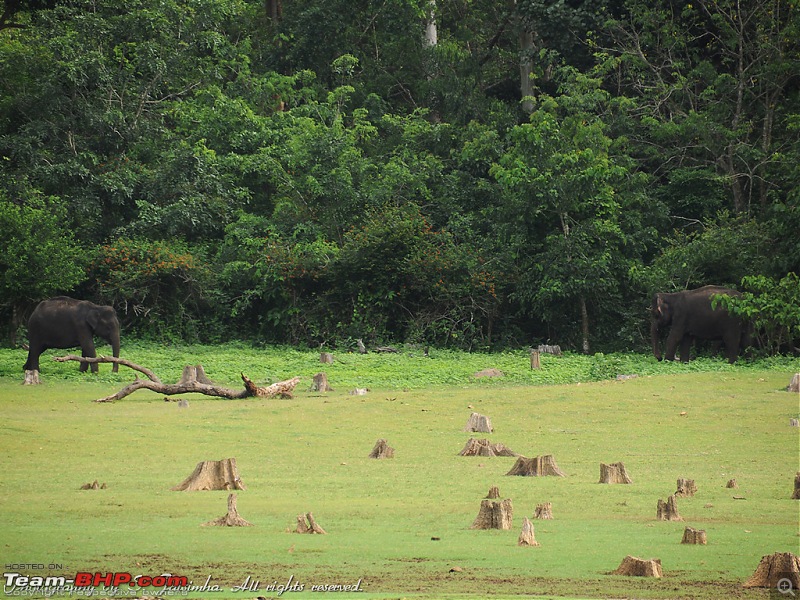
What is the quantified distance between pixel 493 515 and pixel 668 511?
1764 mm

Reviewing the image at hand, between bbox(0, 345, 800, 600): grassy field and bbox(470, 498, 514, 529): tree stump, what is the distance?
0.42 ft

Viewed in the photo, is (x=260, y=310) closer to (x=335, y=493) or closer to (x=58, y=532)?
(x=335, y=493)

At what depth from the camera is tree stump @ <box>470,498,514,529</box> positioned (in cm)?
1134

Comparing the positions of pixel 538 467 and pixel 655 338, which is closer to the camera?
pixel 538 467

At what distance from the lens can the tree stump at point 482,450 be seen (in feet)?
55.0

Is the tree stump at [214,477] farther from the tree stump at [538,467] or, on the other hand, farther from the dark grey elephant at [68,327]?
the dark grey elephant at [68,327]

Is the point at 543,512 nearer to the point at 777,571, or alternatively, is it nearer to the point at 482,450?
the point at 777,571

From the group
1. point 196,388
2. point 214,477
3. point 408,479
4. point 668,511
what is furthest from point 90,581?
point 196,388

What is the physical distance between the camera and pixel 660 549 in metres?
10.6

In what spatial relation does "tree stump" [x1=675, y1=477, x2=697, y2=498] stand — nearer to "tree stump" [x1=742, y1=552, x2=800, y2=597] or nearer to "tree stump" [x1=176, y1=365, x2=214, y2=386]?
"tree stump" [x1=742, y1=552, x2=800, y2=597]

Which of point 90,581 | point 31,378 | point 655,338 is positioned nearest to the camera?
point 90,581

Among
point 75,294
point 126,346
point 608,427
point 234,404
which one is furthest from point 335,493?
point 75,294

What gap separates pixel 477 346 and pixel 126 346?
9.64m

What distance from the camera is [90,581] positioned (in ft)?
29.2
